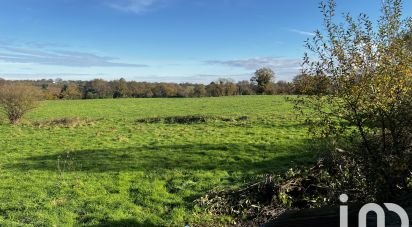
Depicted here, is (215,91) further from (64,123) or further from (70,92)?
(64,123)

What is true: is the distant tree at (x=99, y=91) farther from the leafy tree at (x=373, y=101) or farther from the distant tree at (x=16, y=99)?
the leafy tree at (x=373, y=101)

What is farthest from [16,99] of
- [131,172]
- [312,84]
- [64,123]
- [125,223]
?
[312,84]

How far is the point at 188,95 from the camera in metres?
82.0

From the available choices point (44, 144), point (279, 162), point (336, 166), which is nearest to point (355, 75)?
point (336, 166)

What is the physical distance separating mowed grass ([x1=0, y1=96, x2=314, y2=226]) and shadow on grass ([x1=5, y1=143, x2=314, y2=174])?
34 millimetres

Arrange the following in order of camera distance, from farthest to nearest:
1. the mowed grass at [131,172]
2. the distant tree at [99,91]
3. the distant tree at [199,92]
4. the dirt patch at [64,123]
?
the distant tree at [99,91] → the distant tree at [199,92] → the dirt patch at [64,123] → the mowed grass at [131,172]

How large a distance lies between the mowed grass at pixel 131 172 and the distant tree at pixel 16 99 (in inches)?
395

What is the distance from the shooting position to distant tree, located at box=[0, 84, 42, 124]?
102 ft

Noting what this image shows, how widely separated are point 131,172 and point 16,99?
22.3 meters

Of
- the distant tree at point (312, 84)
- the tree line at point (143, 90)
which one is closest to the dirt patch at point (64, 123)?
the distant tree at point (312, 84)

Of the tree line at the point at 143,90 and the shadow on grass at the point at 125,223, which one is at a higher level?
the tree line at the point at 143,90

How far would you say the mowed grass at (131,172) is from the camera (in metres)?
9.10

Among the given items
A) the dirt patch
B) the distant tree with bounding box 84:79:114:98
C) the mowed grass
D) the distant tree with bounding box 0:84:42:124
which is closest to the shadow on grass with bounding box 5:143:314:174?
the mowed grass

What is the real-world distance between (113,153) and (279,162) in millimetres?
7152
